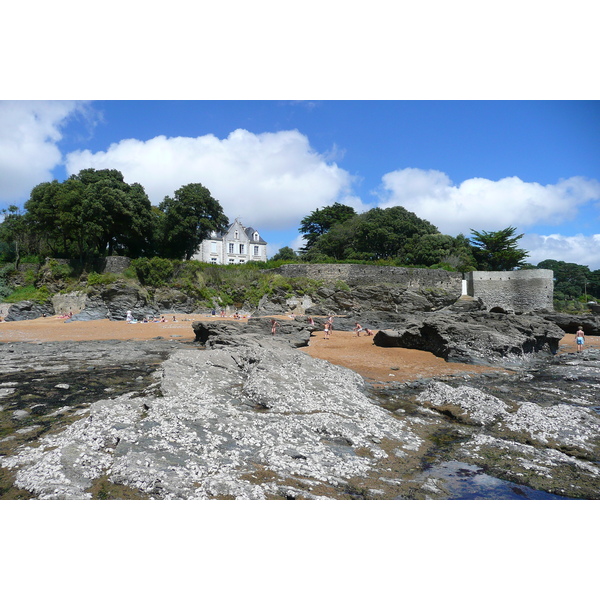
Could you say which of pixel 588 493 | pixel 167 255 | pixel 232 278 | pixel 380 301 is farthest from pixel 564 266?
pixel 588 493

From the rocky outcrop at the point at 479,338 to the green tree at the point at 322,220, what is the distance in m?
43.4

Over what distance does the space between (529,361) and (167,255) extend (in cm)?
3530

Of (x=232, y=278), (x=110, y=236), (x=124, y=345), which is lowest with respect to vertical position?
(x=124, y=345)

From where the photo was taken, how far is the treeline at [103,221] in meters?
33.2

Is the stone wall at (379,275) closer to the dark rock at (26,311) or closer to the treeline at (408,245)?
the treeline at (408,245)

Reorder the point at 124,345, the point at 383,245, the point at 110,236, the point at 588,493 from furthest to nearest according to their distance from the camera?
the point at 383,245 → the point at 110,236 → the point at 124,345 → the point at 588,493

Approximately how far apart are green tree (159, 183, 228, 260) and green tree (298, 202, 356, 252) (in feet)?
73.0

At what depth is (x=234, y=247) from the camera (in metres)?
56.5

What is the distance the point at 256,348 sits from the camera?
1103 cm

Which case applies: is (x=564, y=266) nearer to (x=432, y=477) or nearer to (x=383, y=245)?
(x=383, y=245)

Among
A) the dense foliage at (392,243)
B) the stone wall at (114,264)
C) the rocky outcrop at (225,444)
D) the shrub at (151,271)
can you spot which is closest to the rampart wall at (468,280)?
the dense foliage at (392,243)

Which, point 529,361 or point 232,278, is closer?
point 529,361

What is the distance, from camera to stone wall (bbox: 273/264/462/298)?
40.3 meters

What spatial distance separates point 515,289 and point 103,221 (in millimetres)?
41175
